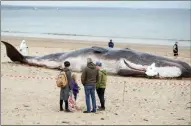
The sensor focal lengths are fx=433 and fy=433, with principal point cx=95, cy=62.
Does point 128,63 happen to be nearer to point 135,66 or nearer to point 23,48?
point 135,66

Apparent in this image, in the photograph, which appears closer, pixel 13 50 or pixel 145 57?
pixel 145 57

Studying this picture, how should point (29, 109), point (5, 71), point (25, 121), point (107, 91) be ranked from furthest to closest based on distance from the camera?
point (5, 71)
point (107, 91)
point (29, 109)
point (25, 121)

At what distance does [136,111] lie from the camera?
41.5ft

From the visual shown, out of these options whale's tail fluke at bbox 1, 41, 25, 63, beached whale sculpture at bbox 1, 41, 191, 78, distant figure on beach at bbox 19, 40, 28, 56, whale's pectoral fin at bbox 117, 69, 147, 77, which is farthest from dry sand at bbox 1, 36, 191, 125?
distant figure on beach at bbox 19, 40, 28, 56

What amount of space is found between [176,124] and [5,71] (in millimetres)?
9976

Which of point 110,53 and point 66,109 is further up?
point 110,53

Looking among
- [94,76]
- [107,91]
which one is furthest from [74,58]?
[94,76]

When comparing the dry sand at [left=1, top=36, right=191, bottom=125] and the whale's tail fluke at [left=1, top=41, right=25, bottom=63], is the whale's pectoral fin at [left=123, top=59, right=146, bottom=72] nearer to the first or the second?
the dry sand at [left=1, top=36, right=191, bottom=125]

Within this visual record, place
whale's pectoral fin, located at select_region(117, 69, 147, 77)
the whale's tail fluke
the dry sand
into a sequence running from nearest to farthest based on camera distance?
the dry sand
whale's pectoral fin, located at select_region(117, 69, 147, 77)
the whale's tail fluke

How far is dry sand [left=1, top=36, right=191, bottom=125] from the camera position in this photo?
444 inches

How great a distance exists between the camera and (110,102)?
13984 mm

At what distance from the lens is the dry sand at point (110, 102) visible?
444 inches

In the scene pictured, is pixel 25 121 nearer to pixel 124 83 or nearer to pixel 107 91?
pixel 107 91

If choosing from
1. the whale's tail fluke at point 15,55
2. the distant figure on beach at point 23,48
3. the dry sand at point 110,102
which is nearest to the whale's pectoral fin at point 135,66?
the dry sand at point 110,102
